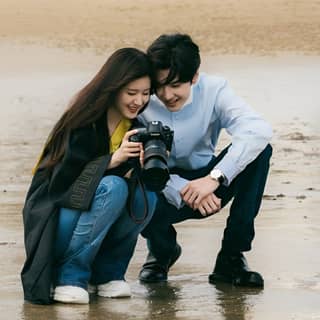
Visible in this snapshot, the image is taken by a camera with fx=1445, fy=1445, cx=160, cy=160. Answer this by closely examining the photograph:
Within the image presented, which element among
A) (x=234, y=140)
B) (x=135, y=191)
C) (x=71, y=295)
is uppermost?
(x=234, y=140)

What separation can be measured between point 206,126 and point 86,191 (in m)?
0.73

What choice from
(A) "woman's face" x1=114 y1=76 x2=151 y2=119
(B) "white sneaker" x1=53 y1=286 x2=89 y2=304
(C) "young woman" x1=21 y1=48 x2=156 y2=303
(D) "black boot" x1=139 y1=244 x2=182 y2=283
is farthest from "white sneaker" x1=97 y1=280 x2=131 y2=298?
(A) "woman's face" x1=114 y1=76 x2=151 y2=119

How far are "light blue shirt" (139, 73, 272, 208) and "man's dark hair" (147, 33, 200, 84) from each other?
194mm

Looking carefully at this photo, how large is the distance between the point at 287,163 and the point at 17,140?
2683 millimetres

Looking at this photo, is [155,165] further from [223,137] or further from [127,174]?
[223,137]

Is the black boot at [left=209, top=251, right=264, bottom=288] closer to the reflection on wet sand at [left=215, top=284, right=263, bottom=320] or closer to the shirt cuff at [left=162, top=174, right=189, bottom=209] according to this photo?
the reflection on wet sand at [left=215, top=284, right=263, bottom=320]

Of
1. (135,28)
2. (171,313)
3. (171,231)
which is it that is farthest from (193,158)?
(135,28)

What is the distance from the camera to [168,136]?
5590mm

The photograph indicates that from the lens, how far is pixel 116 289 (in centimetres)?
570

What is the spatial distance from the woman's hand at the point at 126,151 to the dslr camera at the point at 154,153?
2cm

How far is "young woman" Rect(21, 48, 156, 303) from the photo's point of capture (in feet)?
18.1

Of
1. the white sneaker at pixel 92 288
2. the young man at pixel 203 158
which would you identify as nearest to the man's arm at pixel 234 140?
the young man at pixel 203 158

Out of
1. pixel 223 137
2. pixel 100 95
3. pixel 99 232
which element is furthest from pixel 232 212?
pixel 223 137

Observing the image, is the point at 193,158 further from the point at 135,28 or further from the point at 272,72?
the point at 135,28
